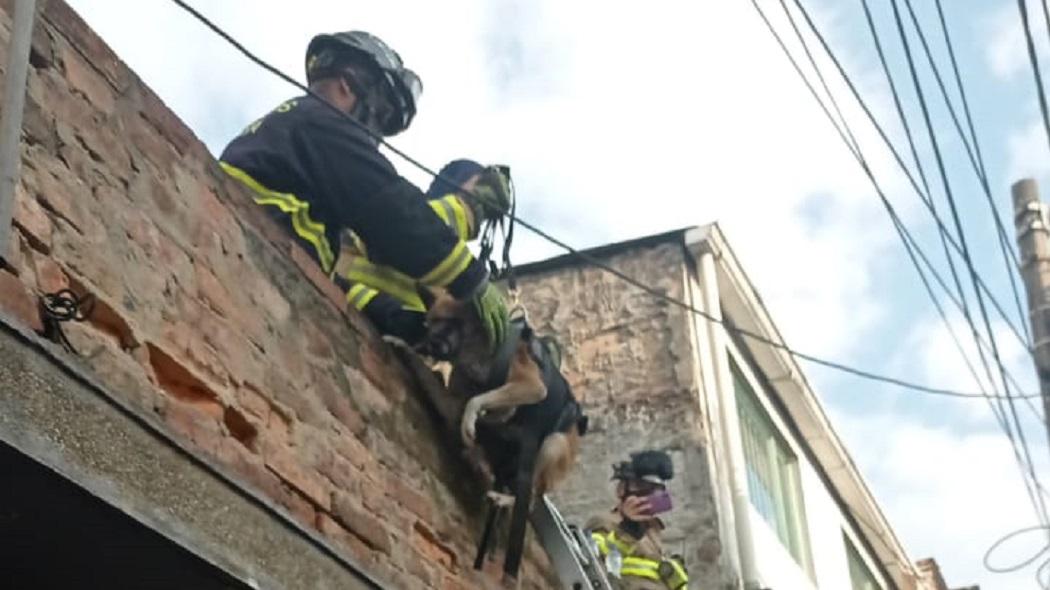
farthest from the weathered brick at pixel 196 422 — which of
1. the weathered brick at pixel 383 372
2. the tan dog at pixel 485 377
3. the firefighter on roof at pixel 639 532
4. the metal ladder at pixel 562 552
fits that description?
the firefighter on roof at pixel 639 532

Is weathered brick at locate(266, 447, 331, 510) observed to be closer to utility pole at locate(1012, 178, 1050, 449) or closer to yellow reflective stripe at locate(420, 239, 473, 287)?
yellow reflective stripe at locate(420, 239, 473, 287)

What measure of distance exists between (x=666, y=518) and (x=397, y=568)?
5.20 metres

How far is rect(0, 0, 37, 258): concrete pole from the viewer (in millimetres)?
2865

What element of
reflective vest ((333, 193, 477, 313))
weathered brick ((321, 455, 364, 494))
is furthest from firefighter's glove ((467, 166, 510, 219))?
weathered brick ((321, 455, 364, 494))

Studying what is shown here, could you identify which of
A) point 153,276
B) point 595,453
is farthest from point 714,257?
point 153,276

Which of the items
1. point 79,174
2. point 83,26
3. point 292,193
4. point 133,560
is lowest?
point 133,560

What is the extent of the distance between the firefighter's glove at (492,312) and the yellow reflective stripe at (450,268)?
149 millimetres

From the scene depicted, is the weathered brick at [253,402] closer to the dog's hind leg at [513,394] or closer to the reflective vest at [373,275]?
the reflective vest at [373,275]

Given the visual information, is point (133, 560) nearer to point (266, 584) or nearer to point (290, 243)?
point (266, 584)

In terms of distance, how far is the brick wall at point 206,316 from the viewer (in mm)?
3281

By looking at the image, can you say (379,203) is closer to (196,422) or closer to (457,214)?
(457,214)

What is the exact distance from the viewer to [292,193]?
4816mm

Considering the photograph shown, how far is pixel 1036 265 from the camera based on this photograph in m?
9.66

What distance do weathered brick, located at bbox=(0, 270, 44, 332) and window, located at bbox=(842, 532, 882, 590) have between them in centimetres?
1128
